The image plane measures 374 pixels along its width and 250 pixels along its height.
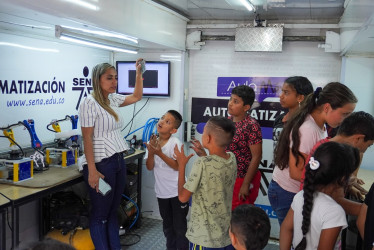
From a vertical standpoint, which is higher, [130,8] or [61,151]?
[130,8]

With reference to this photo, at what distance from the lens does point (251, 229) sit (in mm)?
1620

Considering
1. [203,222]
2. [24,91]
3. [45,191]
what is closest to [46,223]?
[45,191]

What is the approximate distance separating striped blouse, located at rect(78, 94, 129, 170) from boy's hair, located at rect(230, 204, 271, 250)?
163cm

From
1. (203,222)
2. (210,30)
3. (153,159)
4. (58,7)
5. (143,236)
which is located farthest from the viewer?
(210,30)

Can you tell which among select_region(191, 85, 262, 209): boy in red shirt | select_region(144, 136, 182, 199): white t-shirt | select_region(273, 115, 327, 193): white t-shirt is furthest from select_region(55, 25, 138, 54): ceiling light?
select_region(273, 115, 327, 193): white t-shirt

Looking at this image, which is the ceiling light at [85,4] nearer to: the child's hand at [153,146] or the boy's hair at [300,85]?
the child's hand at [153,146]

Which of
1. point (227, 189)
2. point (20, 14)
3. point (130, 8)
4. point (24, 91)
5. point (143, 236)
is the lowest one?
point (143, 236)

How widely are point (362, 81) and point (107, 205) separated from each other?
118 inches

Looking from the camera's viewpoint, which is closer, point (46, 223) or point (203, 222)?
point (203, 222)

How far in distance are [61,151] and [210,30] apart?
2386mm

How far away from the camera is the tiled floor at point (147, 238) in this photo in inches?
153

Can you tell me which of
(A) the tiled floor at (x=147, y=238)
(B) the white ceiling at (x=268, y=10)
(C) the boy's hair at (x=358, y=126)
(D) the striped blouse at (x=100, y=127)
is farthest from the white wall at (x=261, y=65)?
(C) the boy's hair at (x=358, y=126)

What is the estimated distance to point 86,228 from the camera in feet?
11.4

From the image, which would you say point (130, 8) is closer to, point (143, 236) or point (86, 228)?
point (86, 228)
